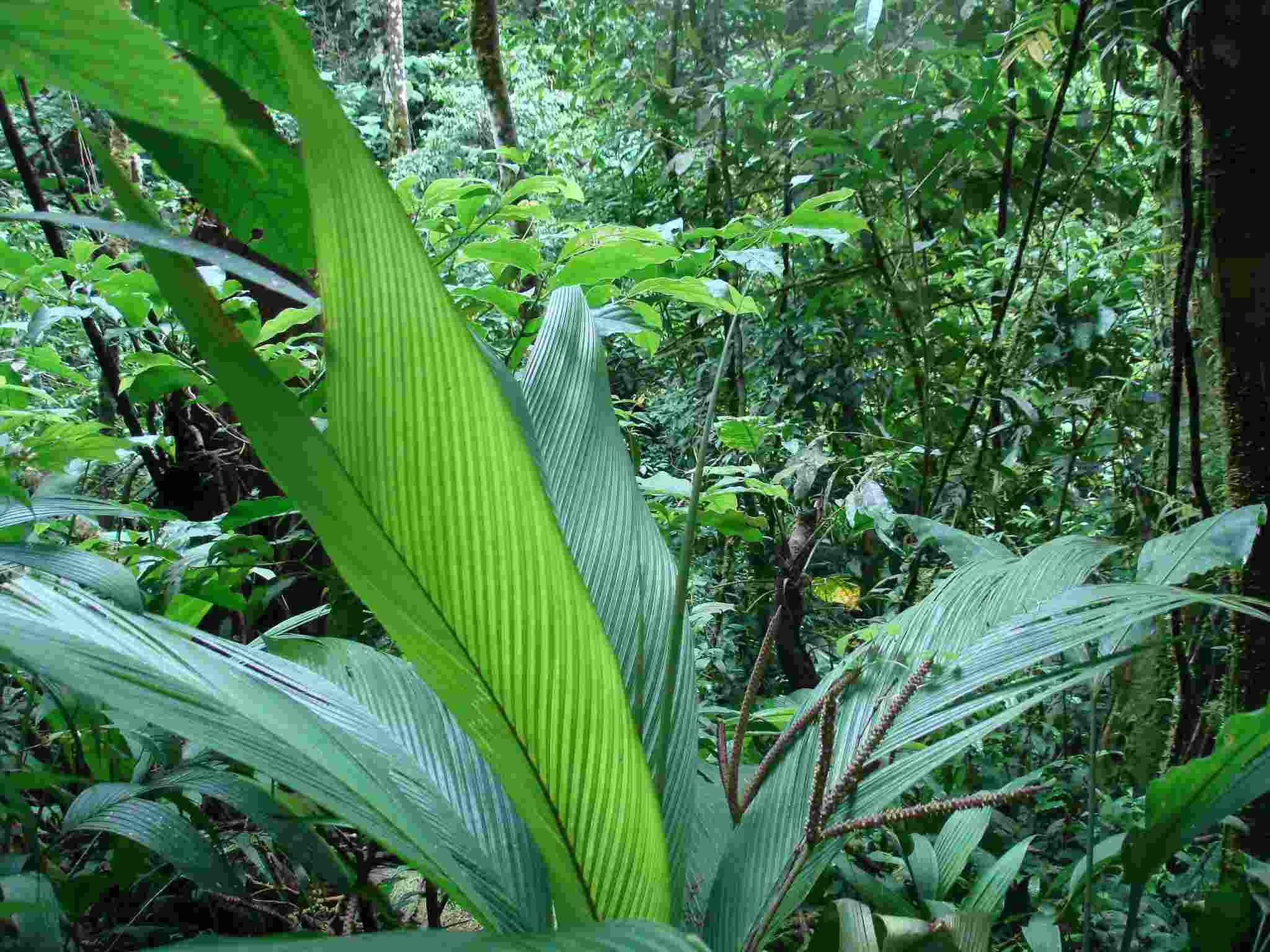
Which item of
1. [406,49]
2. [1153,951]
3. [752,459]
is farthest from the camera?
[406,49]

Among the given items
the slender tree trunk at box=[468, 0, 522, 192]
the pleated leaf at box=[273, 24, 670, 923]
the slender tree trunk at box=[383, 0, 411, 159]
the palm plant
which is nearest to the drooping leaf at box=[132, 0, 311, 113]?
the palm plant

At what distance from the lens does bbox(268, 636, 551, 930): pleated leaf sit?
1.67 feet

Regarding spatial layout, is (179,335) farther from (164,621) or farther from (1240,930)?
(1240,930)

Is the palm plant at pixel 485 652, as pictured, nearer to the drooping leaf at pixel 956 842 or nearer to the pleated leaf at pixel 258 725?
the pleated leaf at pixel 258 725

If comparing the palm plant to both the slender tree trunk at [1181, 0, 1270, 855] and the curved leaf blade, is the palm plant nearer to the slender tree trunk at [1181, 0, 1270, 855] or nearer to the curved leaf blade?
the curved leaf blade

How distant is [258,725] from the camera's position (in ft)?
1.47

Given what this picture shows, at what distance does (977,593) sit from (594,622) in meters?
0.48

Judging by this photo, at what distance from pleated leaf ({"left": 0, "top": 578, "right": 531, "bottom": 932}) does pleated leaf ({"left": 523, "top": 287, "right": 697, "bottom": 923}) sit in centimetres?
13

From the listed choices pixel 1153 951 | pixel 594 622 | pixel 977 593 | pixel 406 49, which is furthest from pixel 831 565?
pixel 406 49

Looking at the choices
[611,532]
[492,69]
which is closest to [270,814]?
[611,532]

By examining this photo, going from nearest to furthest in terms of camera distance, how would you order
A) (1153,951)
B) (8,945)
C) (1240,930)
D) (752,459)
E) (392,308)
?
1. (392,308)
2. (8,945)
3. (1240,930)
4. (1153,951)
5. (752,459)

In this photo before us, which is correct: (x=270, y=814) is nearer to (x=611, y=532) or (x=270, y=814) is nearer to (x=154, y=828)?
(x=154, y=828)

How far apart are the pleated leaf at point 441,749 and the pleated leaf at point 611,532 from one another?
9 cm

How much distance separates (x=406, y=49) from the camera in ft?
27.7
